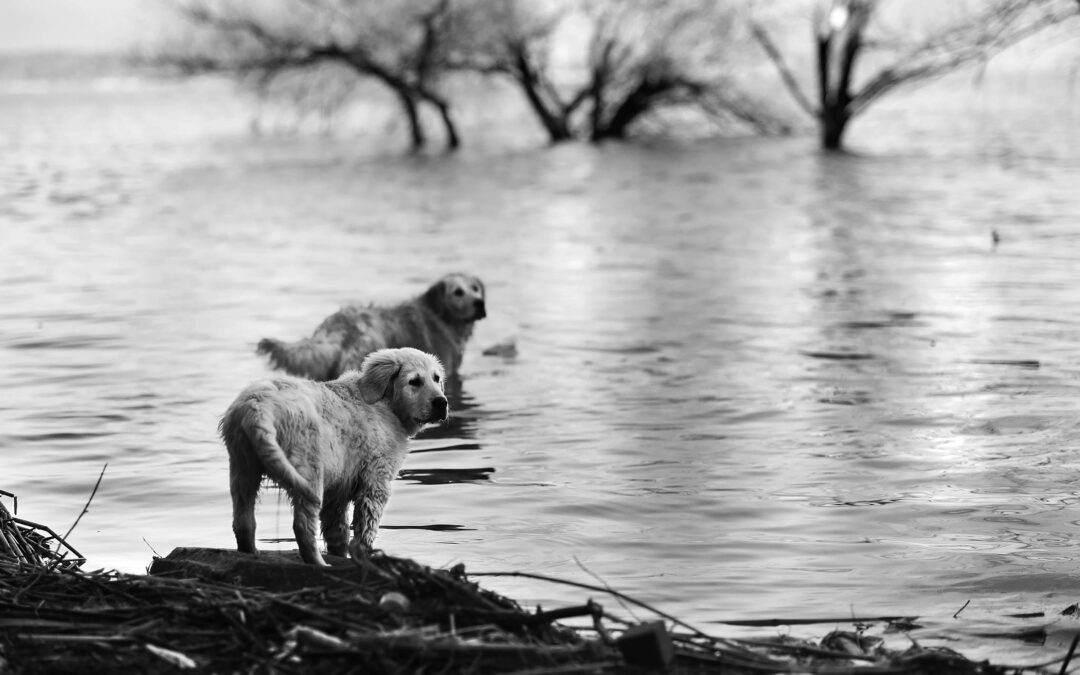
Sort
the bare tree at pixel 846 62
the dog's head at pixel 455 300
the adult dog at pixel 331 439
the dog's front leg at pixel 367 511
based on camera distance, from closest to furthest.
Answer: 1. the adult dog at pixel 331 439
2. the dog's front leg at pixel 367 511
3. the dog's head at pixel 455 300
4. the bare tree at pixel 846 62

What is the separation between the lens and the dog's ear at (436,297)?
12.9 metres

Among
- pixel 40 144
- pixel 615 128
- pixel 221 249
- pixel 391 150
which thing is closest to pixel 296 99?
pixel 391 150

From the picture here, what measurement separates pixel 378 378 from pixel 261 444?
1097mm

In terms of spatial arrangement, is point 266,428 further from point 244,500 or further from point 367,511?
point 367,511

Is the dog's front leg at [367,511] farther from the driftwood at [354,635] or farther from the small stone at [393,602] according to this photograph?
the small stone at [393,602]

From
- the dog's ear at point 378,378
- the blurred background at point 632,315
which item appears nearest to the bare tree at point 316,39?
the blurred background at point 632,315

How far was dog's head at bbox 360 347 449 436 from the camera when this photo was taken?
7395 mm

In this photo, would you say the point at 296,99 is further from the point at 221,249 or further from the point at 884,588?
the point at 884,588

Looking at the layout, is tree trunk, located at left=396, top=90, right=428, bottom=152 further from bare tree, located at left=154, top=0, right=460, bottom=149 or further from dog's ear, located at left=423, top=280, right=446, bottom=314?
A: dog's ear, located at left=423, top=280, right=446, bottom=314

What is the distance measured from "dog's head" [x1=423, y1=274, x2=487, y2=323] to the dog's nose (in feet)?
17.9

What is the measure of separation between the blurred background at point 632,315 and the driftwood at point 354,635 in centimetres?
160

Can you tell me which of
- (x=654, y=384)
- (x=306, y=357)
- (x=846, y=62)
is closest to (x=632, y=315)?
(x=654, y=384)

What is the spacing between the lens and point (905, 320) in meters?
17.1

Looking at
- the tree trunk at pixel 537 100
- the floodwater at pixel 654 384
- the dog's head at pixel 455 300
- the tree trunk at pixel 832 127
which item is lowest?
the floodwater at pixel 654 384
